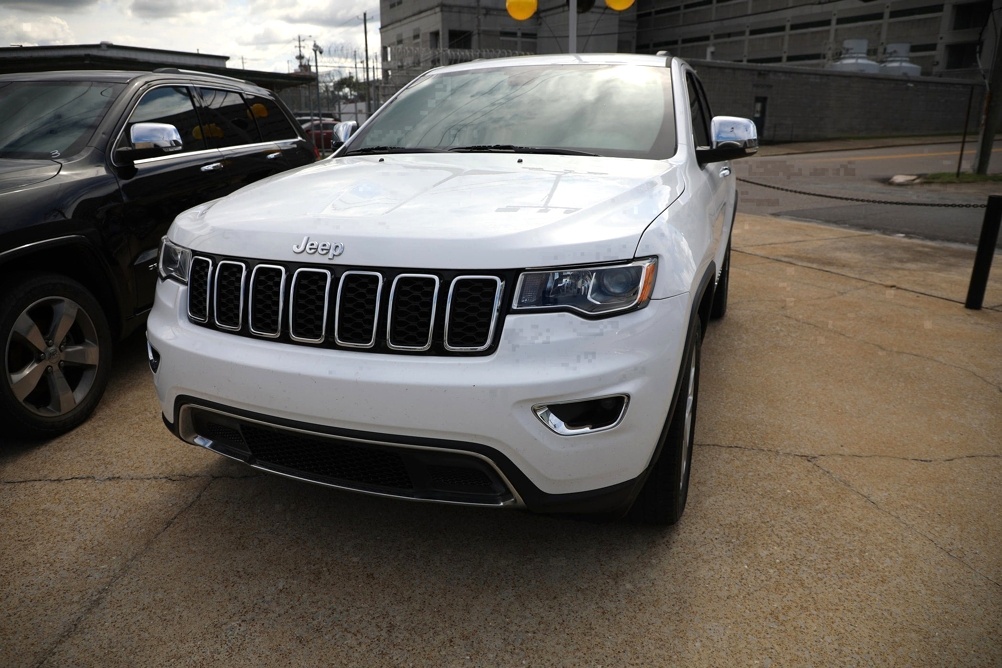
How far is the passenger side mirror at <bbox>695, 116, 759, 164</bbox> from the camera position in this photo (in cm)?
322

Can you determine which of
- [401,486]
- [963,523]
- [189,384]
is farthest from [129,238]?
[963,523]

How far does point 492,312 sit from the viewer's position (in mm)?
1985

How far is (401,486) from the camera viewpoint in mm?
2141

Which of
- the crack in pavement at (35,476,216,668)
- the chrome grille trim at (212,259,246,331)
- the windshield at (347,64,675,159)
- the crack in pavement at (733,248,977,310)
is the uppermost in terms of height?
the windshield at (347,64,675,159)

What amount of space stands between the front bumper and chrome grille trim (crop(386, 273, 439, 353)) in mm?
39

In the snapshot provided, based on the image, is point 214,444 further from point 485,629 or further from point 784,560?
point 784,560

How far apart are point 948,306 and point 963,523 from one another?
3.63m

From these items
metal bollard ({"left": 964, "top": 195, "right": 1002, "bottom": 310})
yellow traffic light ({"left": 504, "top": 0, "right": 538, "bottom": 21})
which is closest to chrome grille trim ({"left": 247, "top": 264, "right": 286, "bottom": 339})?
metal bollard ({"left": 964, "top": 195, "right": 1002, "bottom": 310})

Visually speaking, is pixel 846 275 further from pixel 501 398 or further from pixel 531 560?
pixel 501 398

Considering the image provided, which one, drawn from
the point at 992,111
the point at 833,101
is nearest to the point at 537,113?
the point at 992,111

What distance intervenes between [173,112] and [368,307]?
3.34 m

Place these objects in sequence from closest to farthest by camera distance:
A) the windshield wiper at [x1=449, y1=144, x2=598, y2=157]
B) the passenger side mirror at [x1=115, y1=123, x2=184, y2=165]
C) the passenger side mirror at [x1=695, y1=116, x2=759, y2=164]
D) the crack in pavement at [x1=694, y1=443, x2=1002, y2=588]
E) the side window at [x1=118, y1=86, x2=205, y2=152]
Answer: the crack in pavement at [x1=694, y1=443, x2=1002, y2=588] < the windshield wiper at [x1=449, y1=144, x2=598, y2=157] < the passenger side mirror at [x1=695, y1=116, x2=759, y2=164] < the passenger side mirror at [x1=115, y1=123, x2=184, y2=165] < the side window at [x1=118, y1=86, x2=205, y2=152]

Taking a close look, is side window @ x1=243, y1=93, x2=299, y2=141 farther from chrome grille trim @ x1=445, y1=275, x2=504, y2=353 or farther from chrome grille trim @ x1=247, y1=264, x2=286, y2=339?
chrome grille trim @ x1=445, y1=275, x2=504, y2=353

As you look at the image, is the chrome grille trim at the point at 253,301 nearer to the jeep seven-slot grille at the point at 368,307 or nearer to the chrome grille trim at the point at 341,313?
the jeep seven-slot grille at the point at 368,307
